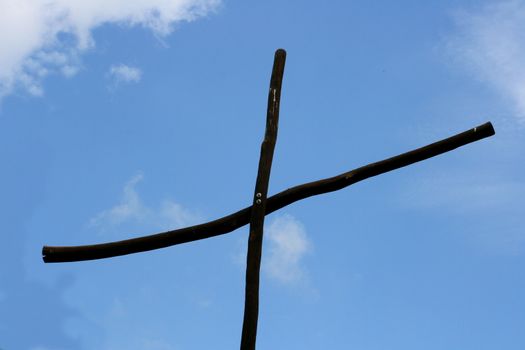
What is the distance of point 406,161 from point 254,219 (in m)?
1.24

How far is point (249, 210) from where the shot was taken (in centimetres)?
475

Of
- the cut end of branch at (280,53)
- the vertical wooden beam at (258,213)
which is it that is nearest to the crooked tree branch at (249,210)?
the vertical wooden beam at (258,213)

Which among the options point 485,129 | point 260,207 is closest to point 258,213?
point 260,207

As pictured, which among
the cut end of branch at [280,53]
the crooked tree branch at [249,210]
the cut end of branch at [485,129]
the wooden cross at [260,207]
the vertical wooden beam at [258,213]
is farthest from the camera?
the cut end of branch at [280,53]

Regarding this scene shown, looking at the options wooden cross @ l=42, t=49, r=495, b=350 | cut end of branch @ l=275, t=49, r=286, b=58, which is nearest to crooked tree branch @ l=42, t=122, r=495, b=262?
wooden cross @ l=42, t=49, r=495, b=350

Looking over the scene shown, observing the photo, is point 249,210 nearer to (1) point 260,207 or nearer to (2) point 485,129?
(1) point 260,207

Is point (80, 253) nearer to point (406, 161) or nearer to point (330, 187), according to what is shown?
point (330, 187)

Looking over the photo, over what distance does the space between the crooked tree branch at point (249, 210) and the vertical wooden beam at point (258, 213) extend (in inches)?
5.6

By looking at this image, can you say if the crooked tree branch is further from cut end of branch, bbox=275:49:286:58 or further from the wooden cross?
cut end of branch, bbox=275:49:286:58

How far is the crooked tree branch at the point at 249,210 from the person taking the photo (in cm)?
484

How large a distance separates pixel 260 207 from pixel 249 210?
112 millimetres

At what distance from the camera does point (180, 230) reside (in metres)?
4.86

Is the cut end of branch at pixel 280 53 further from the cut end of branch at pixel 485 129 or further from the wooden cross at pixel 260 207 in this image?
the cut end of branch at pixel 485 129

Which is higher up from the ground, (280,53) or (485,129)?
(280,53)
